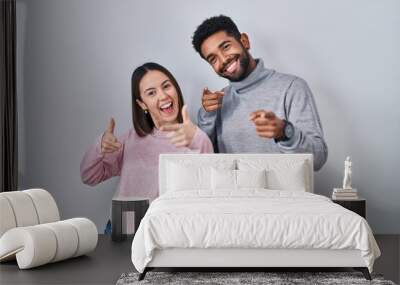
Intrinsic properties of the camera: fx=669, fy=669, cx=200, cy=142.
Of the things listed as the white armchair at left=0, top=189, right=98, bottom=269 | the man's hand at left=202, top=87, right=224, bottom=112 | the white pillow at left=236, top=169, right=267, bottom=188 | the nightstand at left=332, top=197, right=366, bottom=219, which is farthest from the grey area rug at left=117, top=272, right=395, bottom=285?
the man's hand at left=202, top=87, right=224, bottom=112

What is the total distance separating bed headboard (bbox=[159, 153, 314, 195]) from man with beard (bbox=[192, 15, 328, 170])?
7.8 inches

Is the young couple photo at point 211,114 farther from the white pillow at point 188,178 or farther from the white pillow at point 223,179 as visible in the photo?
the white pillow at point 223,179

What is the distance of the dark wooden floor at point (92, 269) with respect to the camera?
4.94 meters

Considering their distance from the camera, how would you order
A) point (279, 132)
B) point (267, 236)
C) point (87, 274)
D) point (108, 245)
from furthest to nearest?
point (279, 132) < point (108, 245) < point (87, 274) < point (267, 236)

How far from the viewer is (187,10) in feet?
23.9

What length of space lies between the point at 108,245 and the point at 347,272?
8.06 feet

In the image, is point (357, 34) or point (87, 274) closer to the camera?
point (87, 274)

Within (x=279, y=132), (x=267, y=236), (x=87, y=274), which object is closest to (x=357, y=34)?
(x=279, y=132)

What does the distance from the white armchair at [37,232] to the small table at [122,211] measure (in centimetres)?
85

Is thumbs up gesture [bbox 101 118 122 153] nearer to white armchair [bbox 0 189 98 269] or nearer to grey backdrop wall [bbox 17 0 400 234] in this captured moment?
grey backdrop wall [bbox 17 0 400 234]

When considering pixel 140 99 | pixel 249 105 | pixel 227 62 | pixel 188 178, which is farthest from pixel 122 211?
pixel 227 62

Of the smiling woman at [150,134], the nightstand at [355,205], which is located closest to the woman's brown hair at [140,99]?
the smiling woman at [150,134]

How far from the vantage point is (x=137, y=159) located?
286 inches

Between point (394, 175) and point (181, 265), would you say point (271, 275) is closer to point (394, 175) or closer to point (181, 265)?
point (181, 265)
